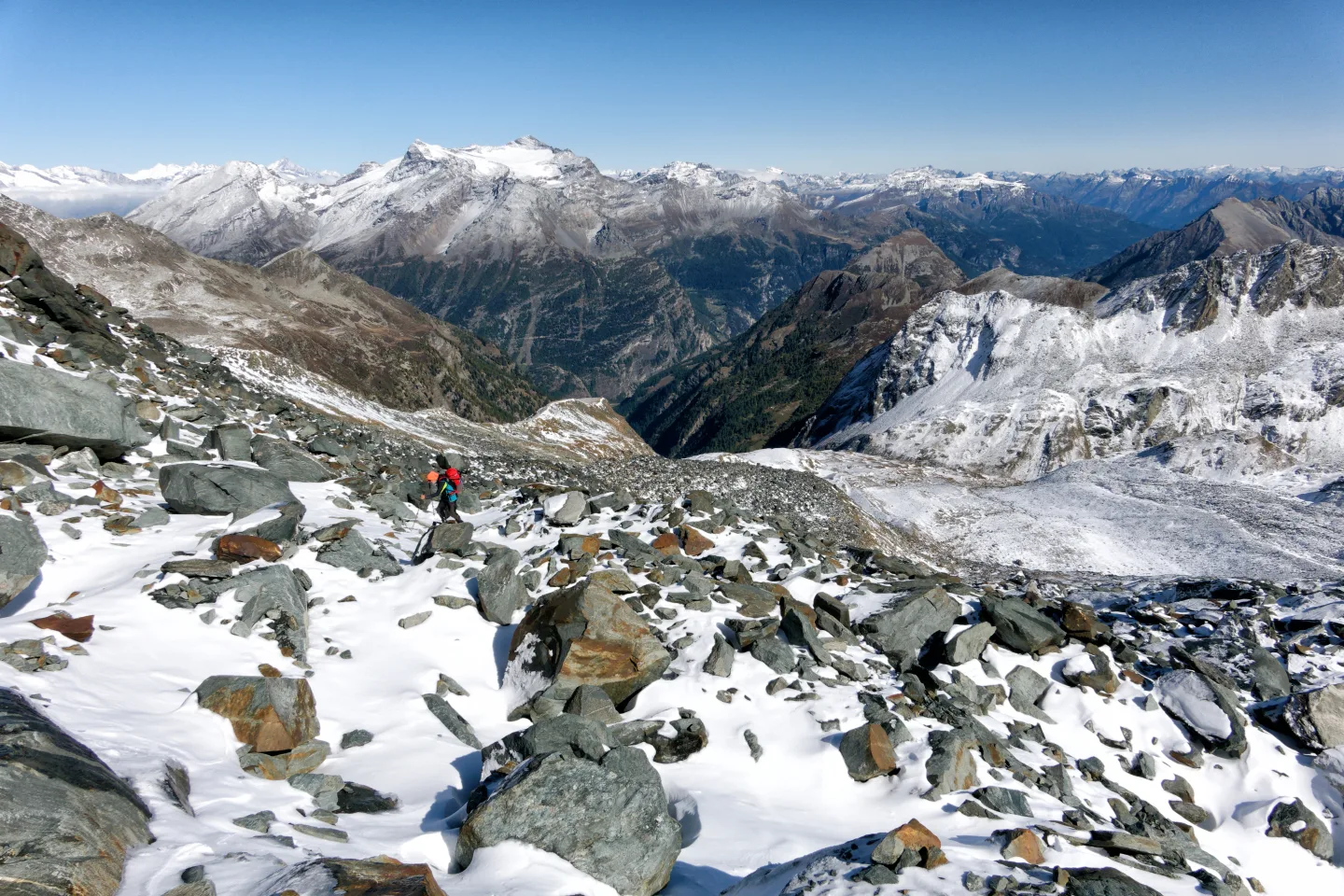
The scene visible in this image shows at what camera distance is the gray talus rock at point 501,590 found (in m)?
15.8

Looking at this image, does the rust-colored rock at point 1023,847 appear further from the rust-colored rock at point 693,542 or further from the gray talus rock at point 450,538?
the gray talus rock at point 450,538

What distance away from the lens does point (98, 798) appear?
6.88 meters

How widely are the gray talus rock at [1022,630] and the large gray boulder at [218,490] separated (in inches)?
727

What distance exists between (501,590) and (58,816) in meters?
9.86

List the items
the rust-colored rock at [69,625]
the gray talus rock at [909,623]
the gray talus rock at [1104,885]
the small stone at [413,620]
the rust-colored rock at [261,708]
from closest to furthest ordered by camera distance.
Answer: the gray talus rock at [1104,885]
the rust-colored rock at [261,708]
the rust-colored rock at [69,625]
the small stone at [413,620]
the gray talus rock at [909,623]

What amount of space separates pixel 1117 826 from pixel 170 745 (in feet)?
50.5

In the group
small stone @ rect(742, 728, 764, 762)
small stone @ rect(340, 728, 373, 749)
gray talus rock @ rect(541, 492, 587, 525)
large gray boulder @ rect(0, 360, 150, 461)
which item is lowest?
small stone @ rect(742, 728, 764, 762)

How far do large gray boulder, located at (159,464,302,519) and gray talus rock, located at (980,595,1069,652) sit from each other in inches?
727

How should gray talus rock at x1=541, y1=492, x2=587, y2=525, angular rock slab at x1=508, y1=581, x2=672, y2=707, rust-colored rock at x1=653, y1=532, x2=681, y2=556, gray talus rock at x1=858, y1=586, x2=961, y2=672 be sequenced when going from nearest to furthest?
angular rock slab at x1=508, y1=581, x2=672, y2=707, gray talus rock at x1=858, y1=586, x2=961, y2=672, rust-colored rock at x1=653, y1=532, x2=681, y2=556, gray talus rock at x1=541, y1=492, x2=587, y2=525

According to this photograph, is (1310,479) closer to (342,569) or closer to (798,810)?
(798,810)

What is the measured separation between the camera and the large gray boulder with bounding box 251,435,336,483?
22.0 m

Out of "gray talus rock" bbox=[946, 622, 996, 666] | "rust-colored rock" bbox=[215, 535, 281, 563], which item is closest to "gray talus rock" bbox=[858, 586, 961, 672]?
"gray talus rock" bbox=[946, 622, 996, 666]

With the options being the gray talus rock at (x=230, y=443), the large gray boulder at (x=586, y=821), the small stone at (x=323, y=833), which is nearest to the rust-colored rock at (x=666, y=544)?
the large gray boulder at (x=586, y=821)

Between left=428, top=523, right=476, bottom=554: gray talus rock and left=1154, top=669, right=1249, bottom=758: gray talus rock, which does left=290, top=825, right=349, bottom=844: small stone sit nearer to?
left=428, top=523, right=476, bottom=554: gray talus rock
